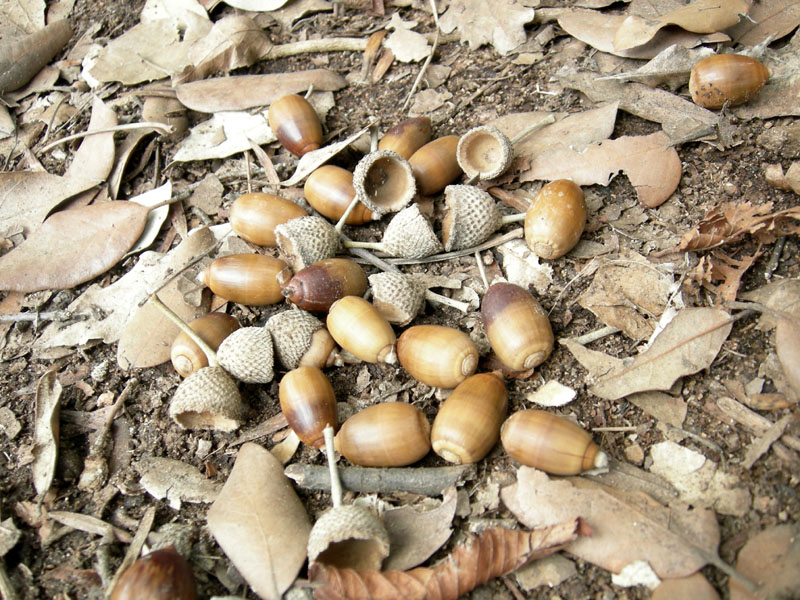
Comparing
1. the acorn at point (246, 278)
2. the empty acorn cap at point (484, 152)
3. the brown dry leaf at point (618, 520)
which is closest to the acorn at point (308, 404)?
the acorn at point (246, 278)

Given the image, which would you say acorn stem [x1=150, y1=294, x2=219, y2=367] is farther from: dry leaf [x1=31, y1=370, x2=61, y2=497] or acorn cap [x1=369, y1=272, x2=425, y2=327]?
acorn cap [x1=369, y1=272, x2=425, y2=327]

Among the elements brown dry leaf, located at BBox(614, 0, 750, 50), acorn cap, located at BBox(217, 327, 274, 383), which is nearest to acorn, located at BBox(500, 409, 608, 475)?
acorn cap, located at BBox(217, 327, 274, 383)

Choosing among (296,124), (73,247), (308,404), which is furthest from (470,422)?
(73,247)

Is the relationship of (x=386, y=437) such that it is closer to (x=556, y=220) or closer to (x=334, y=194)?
(x=556, y=220)

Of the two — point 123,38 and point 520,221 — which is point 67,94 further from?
point 520,221

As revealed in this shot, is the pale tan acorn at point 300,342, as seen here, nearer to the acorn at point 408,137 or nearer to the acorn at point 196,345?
the acorn at point 196,345

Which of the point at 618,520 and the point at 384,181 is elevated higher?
the point at 384,181
